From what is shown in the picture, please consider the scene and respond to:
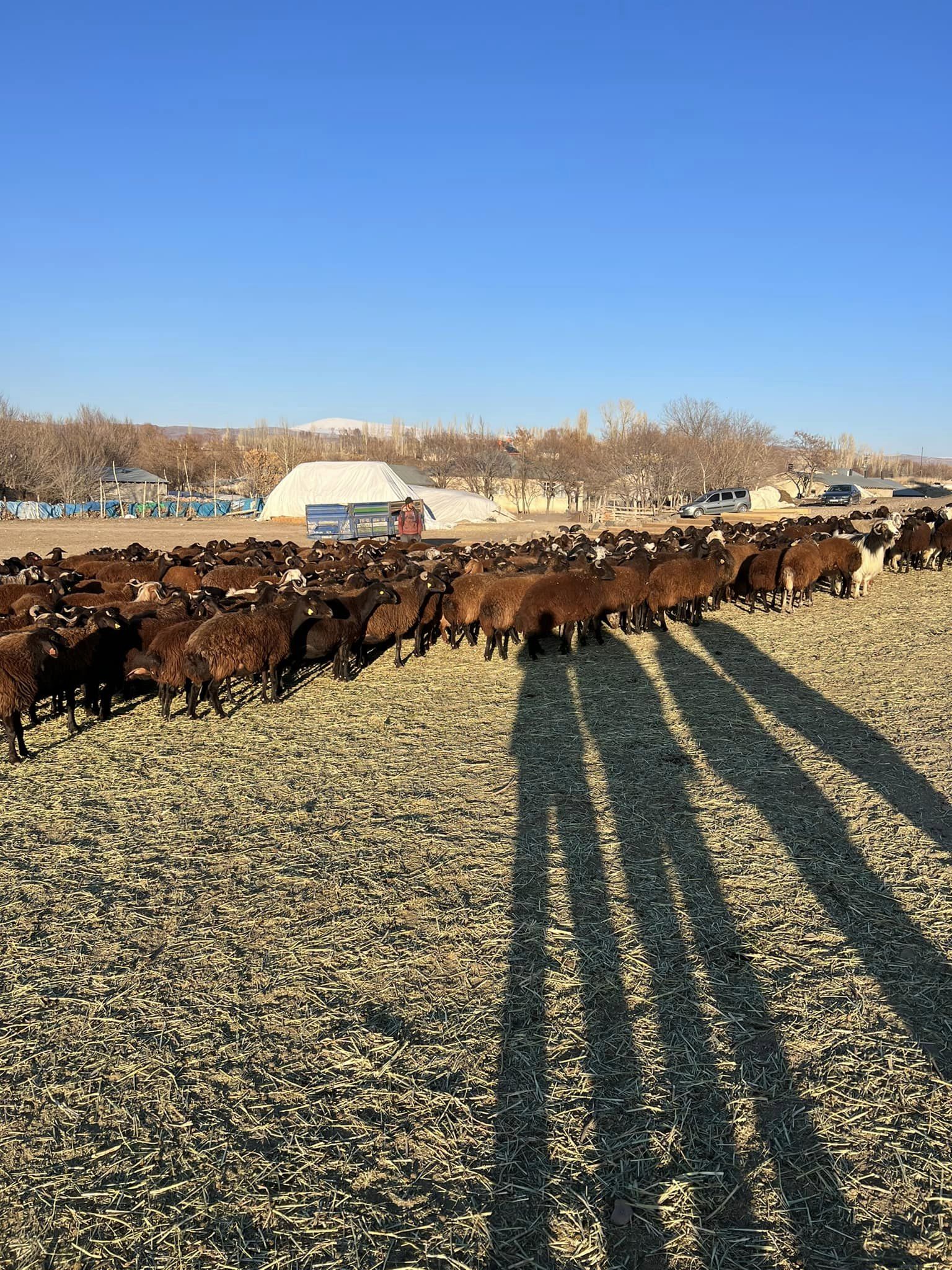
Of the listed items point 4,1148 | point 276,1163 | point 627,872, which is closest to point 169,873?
point 4,1148

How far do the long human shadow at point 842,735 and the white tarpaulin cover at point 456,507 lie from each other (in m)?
35.6

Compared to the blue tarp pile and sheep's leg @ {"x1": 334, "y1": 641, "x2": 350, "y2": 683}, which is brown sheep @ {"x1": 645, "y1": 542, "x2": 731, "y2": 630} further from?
the blue tarp pile

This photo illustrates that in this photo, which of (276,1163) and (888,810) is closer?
(276,1163)

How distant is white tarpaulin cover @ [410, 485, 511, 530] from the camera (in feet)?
149

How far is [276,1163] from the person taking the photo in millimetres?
2807

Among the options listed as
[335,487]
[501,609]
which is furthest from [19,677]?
[335,487]

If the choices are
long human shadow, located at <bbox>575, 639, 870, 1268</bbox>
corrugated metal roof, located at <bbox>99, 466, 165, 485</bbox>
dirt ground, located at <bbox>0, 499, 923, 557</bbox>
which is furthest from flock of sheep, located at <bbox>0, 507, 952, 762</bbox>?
corrugated metal roof, located at <bbox>99, 466, 165, 485</bbox>

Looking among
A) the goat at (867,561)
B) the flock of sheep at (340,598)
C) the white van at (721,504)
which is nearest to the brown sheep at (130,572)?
the flock of sheep at (340,598)

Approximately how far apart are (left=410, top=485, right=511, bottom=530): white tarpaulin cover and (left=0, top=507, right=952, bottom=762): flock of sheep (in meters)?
26.3

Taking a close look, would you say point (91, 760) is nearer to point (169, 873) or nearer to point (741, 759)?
point (169, 873)

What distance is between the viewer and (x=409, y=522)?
32625mm

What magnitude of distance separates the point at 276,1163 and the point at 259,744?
203 inches

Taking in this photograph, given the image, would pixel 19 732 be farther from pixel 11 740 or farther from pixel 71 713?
pixel 71 713

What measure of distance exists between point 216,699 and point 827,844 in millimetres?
6661
